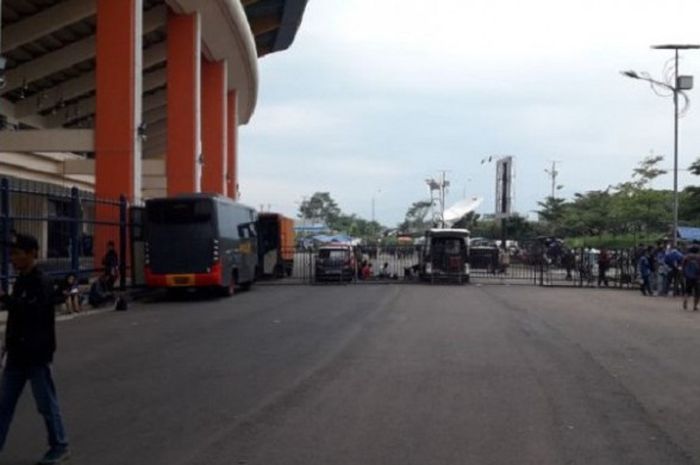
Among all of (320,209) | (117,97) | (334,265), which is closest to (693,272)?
(334,265)

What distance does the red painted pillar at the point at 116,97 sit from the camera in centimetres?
3059

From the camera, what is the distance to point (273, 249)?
4441cm

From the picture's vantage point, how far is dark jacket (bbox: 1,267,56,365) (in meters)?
7.18

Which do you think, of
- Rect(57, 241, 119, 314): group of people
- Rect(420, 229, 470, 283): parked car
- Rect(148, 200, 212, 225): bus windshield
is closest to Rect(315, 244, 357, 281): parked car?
Rect(420, 229, 470, 283): parked car

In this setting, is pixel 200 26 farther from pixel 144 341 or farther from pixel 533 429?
pixel 533 429

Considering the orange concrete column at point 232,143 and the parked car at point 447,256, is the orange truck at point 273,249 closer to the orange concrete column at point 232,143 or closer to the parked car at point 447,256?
the parked car at point 447,256

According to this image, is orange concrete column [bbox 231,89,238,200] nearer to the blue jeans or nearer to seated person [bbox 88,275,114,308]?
seated person [bbox 88,275,114,308]

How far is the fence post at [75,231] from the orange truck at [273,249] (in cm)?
1882

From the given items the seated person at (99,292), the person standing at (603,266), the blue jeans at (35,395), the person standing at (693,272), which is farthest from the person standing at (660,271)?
the blue jeans at (35,395)

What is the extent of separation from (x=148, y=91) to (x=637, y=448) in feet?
158

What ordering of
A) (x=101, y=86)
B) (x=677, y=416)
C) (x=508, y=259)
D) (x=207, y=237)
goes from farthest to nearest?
(x=508, y=259)
(x=101, y=86)
(x=207, y=237)
(x=677, y=416)

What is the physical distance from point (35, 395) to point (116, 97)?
2462cm

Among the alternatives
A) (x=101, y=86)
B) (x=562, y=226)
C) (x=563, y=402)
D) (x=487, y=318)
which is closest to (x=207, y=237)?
(x=101, y=86)

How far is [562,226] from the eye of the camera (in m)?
86.1
